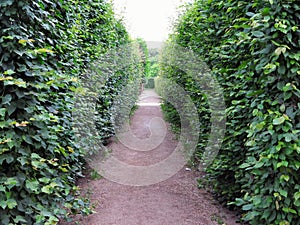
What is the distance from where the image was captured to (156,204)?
3184 mm

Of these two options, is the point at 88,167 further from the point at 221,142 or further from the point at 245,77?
the point at 245,77

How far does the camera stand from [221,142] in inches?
115

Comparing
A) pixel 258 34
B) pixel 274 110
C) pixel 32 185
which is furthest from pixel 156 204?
pixel 258 34

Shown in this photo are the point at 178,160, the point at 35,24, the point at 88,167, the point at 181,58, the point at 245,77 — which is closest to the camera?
the point at 35,24

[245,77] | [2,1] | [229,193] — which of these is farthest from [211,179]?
[2,1]

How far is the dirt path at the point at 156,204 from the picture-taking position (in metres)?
2.80

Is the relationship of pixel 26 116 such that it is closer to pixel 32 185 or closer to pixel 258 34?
pixel 32 185

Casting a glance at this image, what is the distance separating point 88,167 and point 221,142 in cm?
226

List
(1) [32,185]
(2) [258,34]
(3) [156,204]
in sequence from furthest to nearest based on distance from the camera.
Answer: (3) [156,204] → (2) [258,34] → (1) [32,185]

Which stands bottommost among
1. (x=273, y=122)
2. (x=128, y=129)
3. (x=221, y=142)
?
(x=128, y=129)

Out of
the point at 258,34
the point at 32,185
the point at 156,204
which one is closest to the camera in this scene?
the point at 32,185

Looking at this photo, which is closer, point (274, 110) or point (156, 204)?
point (274, 110)

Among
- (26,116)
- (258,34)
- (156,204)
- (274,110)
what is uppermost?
(258,34)

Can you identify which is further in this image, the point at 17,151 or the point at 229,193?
the point at 229,193
